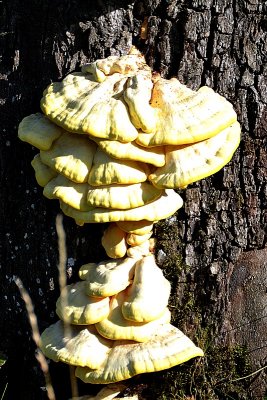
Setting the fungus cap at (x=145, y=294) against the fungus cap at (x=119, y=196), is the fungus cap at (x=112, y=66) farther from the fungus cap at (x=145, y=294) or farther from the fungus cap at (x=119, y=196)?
the fungus cap at (x=145, y=294)

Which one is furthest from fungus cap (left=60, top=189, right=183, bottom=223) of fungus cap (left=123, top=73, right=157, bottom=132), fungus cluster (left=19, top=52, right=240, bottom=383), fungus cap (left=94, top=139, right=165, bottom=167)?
fungus cap (left=123, top=73, right=157, bottom=132)

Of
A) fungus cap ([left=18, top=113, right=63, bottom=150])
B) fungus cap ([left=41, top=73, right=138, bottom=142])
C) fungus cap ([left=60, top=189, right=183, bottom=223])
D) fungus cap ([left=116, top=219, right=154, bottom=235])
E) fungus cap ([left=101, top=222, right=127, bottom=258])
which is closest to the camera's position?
fungus cap ([left=41, top=73, right=138, bottom=142])

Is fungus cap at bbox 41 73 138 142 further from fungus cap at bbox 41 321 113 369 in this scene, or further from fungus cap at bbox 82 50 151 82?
fungus cap at bbox 41 321 113 369

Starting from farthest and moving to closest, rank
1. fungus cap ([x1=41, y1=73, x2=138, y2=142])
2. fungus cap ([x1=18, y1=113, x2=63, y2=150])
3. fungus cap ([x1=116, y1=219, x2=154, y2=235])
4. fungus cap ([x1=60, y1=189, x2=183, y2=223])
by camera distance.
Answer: fungus cap ([x1=116, y1=219, x2=154, y2=235]) < fungus cap ([x1=18, y1=113, x2=63, y2=150]) < fungus cap ([x1=60, y1=189, x2=183, y2=223]) < fungus cap ([x1=41, y1=73, x2=138, y2=142])

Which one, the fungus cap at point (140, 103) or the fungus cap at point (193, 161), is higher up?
the fungus cap at point (140, 103)

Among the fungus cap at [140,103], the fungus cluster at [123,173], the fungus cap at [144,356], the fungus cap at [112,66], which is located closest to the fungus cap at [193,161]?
the fungus cluster at [123,173]

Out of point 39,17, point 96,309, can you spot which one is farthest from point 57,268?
point 39,17

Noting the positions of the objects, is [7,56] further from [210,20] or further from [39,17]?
[210,20]
